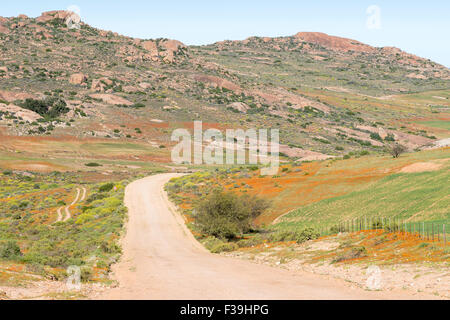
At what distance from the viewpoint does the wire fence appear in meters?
23.1

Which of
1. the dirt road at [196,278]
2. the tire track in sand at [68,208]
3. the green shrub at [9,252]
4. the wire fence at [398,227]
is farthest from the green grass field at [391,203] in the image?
the tire track in sand at [68,208]

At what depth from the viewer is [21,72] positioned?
13762 centimetres

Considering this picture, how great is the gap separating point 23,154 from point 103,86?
5341 cm

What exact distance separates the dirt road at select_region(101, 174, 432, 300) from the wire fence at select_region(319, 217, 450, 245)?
23.7 ft

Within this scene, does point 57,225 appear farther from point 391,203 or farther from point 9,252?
point 391,203

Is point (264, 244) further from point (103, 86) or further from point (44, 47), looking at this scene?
point (44, 47)

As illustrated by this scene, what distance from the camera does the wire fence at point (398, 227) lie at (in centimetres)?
2310

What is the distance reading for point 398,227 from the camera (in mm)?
25969

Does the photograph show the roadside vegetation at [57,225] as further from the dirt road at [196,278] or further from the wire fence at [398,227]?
the wire fence at [398,227]

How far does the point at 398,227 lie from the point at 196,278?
12956mm

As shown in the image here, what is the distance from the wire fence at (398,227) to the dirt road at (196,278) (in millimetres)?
7216

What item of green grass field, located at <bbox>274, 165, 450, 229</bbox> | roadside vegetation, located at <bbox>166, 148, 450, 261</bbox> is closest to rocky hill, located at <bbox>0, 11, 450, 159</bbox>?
roadside vegetation, located at <bbox>166, 148, 450, 261</bbox>

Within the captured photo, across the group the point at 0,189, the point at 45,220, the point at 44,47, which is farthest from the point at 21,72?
the point at 45,220

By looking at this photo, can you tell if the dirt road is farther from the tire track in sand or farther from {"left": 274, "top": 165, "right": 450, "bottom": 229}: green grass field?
the tire track in sand
